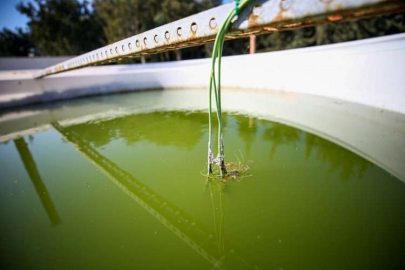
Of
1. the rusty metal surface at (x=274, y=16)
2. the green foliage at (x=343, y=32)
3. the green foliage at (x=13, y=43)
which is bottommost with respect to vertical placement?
the rusty metal surface at (x=274, y=16)

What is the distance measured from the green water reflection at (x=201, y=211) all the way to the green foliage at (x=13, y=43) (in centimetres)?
2204

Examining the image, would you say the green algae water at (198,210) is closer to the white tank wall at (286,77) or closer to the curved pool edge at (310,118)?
the curved pool edge at (310,118)

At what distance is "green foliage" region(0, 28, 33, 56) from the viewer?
1695 cm

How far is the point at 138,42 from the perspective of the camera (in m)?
1.72

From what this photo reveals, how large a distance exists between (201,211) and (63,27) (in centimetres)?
1800

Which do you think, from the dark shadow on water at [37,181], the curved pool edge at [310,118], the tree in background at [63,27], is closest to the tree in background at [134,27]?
the tree in background at [63,27]

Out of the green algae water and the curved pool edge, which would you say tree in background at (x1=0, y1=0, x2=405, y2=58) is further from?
the green algae water

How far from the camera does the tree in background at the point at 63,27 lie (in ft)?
44.7

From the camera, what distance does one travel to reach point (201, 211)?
1.26 m

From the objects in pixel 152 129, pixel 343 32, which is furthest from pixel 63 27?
pixel 343 32

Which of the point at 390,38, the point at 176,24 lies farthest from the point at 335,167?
the point at 390,38

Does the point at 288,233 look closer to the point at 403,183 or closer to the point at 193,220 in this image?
the point at 193,220

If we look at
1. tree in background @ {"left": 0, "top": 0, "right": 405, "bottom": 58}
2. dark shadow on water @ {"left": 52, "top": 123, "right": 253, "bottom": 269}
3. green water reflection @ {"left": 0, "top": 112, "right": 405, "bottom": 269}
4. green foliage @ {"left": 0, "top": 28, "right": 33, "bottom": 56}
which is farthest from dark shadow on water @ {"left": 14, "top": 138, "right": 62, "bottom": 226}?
green foliage @ {"left": 0, "top": 28, "right": 33, "bottom": 56}

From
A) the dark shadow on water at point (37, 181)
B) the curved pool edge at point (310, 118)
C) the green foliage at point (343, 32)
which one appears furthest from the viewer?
the green foliage at point (343, 32)
